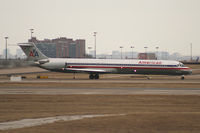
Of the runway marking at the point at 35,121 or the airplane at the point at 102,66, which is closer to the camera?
the runway marking at the point at 35,121

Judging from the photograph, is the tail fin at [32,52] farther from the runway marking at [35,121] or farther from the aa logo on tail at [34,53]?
the runway marking at [35,121]

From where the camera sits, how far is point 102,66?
5528 centimetres

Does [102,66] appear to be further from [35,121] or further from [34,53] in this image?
[35,121]

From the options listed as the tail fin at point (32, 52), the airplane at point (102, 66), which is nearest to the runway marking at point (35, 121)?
the airplane at point (102, 66)

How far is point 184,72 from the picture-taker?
5609 centimetres

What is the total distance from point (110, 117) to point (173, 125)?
4.12m

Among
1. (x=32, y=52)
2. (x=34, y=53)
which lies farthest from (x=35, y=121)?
(x=32, y=52)

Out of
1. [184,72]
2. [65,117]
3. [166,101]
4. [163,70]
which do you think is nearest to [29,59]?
[163,70]

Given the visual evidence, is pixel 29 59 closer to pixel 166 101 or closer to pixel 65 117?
pixel 166 101

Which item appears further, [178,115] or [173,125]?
[178,115]

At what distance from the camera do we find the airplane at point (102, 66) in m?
55.1

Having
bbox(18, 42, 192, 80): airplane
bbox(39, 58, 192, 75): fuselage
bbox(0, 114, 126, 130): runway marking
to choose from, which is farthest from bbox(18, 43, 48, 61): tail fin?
bbox(0, 114, 126, 130): runway marking

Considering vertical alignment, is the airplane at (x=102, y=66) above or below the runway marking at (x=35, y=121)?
above

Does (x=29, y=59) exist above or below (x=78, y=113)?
above
